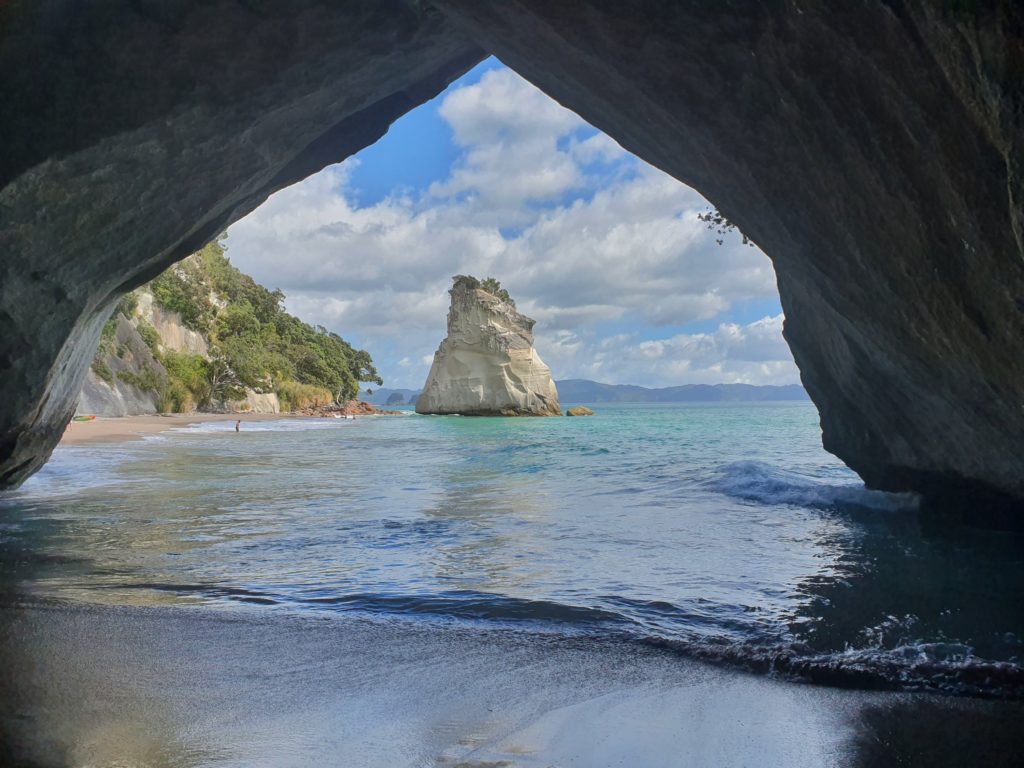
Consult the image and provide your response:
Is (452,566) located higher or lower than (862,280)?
lower

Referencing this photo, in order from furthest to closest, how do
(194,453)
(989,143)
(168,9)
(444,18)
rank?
(194,453)
(444,18)
(168,9)
(989,143)

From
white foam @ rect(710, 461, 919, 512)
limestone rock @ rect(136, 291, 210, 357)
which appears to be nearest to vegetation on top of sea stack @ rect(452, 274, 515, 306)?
limestone rock @ rect(136, 291, 210, 357)

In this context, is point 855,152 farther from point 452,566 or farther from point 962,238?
point 452,566

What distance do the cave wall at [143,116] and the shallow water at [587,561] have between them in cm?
247

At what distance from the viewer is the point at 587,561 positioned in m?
7.00

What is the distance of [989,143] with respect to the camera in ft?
10.1

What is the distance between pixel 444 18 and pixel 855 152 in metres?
4.48

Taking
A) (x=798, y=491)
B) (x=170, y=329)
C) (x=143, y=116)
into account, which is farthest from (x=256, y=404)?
(x=143, y=116)

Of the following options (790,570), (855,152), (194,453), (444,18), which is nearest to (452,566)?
(790,570)

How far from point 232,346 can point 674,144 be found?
50.5 meters

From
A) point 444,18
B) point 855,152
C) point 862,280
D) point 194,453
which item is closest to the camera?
point 855,152

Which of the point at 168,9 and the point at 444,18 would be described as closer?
the point at 168,9

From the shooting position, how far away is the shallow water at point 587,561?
4.64 metres

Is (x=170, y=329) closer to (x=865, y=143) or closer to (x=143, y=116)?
(x=143, y=116)
